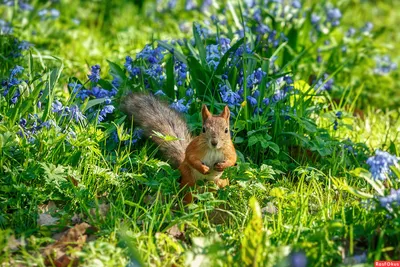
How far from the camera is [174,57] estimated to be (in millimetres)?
4684

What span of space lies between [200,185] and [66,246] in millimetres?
799

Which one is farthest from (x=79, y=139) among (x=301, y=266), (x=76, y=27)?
(x=76, y=27)

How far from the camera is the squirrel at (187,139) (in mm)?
3598

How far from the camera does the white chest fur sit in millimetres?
3617

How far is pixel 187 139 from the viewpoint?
4098mm

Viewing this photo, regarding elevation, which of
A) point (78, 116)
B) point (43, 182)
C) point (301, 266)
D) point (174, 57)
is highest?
point (174, 57)

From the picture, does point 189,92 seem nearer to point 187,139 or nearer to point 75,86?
point 187,139

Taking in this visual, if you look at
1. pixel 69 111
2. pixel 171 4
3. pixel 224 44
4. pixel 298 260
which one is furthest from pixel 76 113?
pixel 171 4

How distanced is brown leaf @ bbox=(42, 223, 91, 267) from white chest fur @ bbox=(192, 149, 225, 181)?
656 millimetres

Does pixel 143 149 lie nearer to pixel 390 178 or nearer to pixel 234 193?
pixel 234 193

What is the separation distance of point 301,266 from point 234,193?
2.79 ft

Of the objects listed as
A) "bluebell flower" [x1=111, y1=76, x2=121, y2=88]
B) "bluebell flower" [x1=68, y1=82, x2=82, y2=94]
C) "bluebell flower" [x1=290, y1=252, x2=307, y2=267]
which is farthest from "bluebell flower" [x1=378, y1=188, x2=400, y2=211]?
"bluebell flower" [x1=111, y1=76, x2=121, y2=88]

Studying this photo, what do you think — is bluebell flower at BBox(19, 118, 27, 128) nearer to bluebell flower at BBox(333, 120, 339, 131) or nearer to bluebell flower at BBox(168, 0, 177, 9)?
bluebell flower at BBox(333, 120, 339, 131)

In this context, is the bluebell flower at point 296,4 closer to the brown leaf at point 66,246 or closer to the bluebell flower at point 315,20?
the bluebell flower at point 315,20
